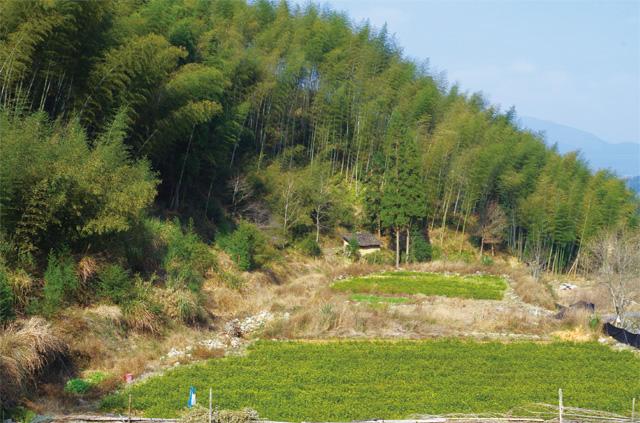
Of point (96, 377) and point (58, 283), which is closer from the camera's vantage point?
point (96, 377)

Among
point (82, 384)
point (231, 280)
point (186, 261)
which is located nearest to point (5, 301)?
point (82, 384)

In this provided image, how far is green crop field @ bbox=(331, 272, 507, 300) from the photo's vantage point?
22.4 meters

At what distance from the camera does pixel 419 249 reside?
100.0 ft

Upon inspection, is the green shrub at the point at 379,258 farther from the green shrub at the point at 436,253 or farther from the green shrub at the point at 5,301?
the green shrub at the point at 5,301

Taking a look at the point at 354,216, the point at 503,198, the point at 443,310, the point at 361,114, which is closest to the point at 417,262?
the point at 354,216

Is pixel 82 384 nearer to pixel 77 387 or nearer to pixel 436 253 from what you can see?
pixel 77 387

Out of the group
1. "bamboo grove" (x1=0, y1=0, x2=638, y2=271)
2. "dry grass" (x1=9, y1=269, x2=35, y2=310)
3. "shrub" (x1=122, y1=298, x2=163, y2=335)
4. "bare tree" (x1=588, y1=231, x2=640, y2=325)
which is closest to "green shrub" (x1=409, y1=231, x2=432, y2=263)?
"bamboo grove" (x1=0, y1=0, x2=638, y2=271)

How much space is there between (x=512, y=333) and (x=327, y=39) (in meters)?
23.7

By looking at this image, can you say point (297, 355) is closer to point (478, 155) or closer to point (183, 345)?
point (183, 345)

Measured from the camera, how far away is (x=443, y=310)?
61.6ft

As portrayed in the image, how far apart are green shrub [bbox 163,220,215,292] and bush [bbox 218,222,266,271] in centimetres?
142

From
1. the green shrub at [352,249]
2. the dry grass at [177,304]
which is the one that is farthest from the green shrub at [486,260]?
the dry grass at [177,304]

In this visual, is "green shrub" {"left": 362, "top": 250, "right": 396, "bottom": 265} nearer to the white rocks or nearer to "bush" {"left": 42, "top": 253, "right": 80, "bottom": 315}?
the white rocks

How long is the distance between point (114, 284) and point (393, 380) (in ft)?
20.5
